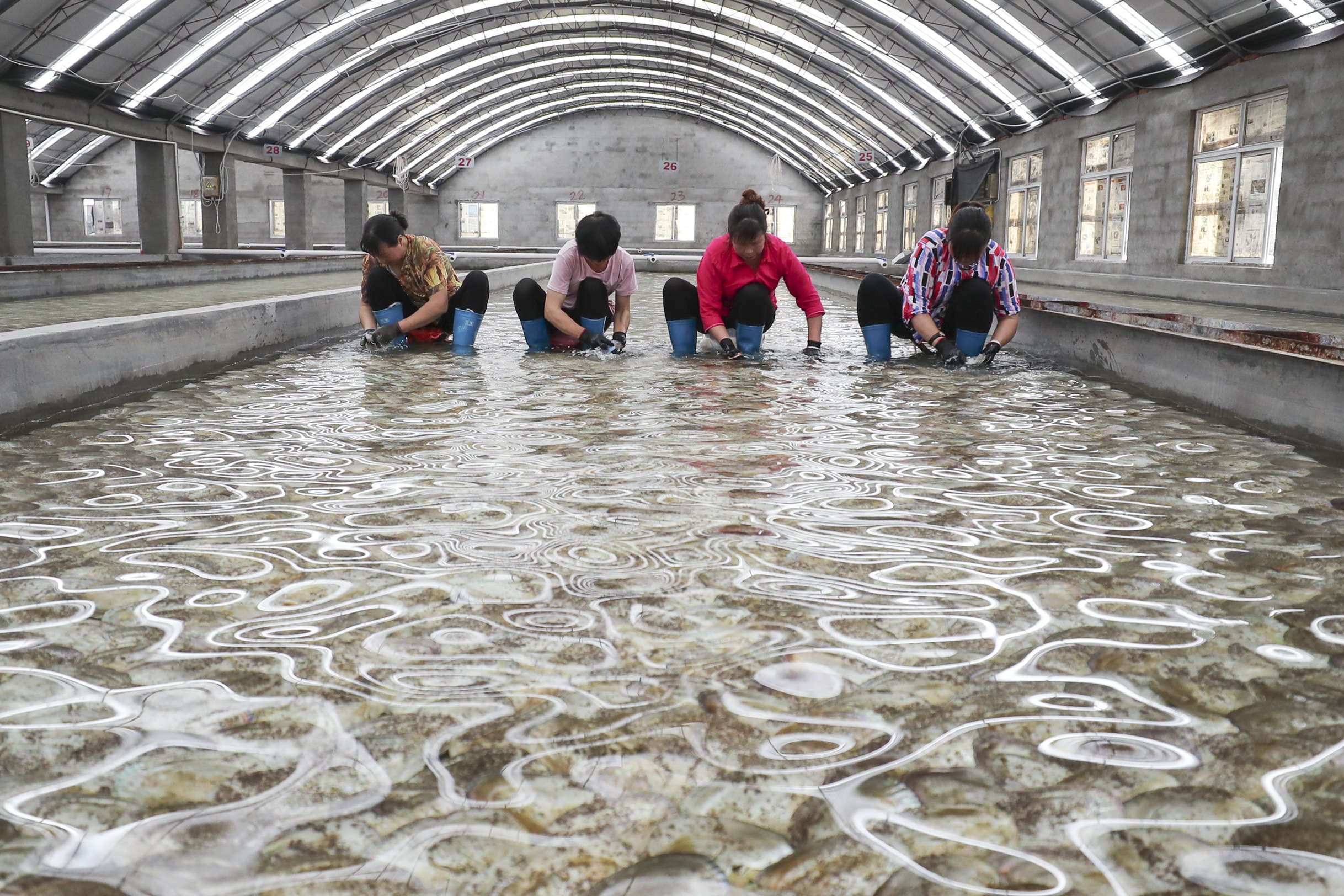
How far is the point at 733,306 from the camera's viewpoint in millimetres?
7426

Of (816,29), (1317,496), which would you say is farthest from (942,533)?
(816,29)

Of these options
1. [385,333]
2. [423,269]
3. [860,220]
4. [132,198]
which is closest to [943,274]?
[423,269]

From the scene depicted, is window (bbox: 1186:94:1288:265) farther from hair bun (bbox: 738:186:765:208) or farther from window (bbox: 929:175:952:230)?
window (bbox: 929:175:952:230)

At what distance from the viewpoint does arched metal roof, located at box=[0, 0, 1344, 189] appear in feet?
56.4

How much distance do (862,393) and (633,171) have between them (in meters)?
41.4

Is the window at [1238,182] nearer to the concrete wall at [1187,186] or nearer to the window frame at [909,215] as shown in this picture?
the concrete wall at [1187,186]

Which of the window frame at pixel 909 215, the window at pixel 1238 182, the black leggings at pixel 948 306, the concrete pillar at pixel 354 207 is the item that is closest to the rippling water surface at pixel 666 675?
the black leggings at pixel 948 306

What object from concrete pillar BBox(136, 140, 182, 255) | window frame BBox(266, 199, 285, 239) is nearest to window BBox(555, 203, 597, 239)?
window frame BBox(266, 199, 285, 239)

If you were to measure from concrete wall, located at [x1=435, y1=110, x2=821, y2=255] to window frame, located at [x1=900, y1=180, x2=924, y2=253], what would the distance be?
1151 cm

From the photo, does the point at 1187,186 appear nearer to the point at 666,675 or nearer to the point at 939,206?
the point at 939,206

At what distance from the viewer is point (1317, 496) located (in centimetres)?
327

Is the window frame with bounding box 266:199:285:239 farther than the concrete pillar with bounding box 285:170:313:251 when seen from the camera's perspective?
Yes

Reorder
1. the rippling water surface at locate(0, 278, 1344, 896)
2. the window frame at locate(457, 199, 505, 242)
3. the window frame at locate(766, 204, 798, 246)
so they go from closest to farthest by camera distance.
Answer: the rippling water surface at locate(0, 278, 1344, 896), the window frame at locate(457, 199, 505, 242), the window frame at locate(766, 204, 798, 246)

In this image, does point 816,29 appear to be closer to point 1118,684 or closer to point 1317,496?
point 1317,496
